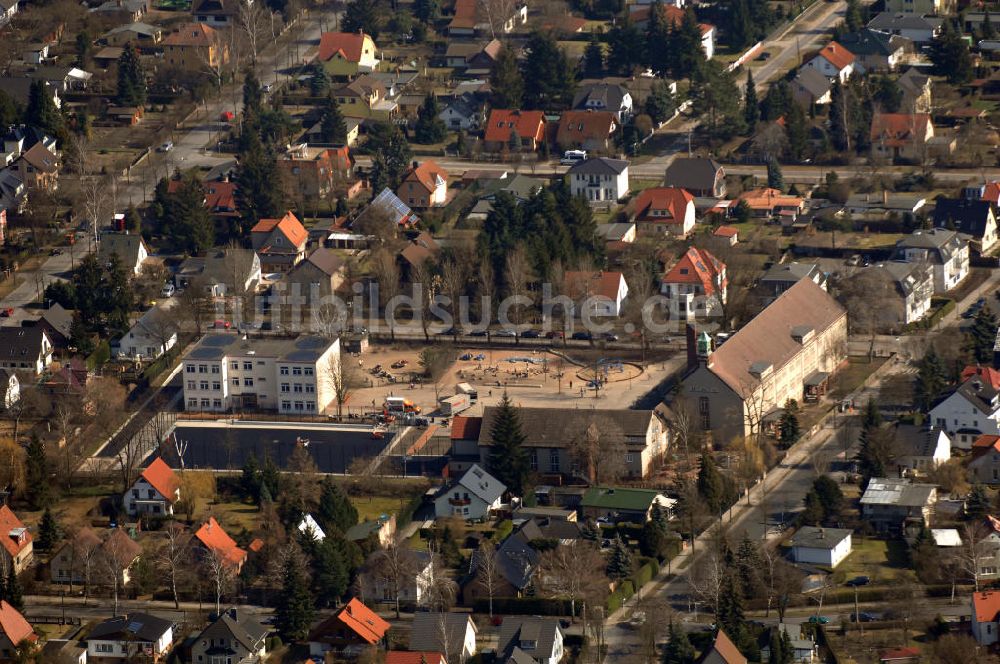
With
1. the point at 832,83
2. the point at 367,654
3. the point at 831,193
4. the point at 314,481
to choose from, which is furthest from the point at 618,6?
the point at 367,654

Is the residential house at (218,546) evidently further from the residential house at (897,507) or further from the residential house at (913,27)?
the residential house at (913,27)

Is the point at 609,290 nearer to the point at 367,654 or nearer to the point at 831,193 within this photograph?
the point at 831,193

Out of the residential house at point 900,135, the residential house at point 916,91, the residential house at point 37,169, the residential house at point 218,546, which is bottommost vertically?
the residential house at point 218,546

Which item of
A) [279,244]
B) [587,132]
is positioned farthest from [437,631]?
[587,132]

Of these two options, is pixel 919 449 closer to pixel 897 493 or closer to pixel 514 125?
pixel 897 493

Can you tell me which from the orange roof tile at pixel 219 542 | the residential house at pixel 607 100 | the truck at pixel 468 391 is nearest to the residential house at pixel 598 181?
the residential house at pixel 607 100

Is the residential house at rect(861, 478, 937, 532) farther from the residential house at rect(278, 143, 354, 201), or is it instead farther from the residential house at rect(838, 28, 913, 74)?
the residential house at rect(838, 28, 913, 74)

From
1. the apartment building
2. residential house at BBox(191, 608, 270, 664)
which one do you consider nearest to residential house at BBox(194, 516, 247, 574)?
residential house at BBox(191, 608, 270, 664)
